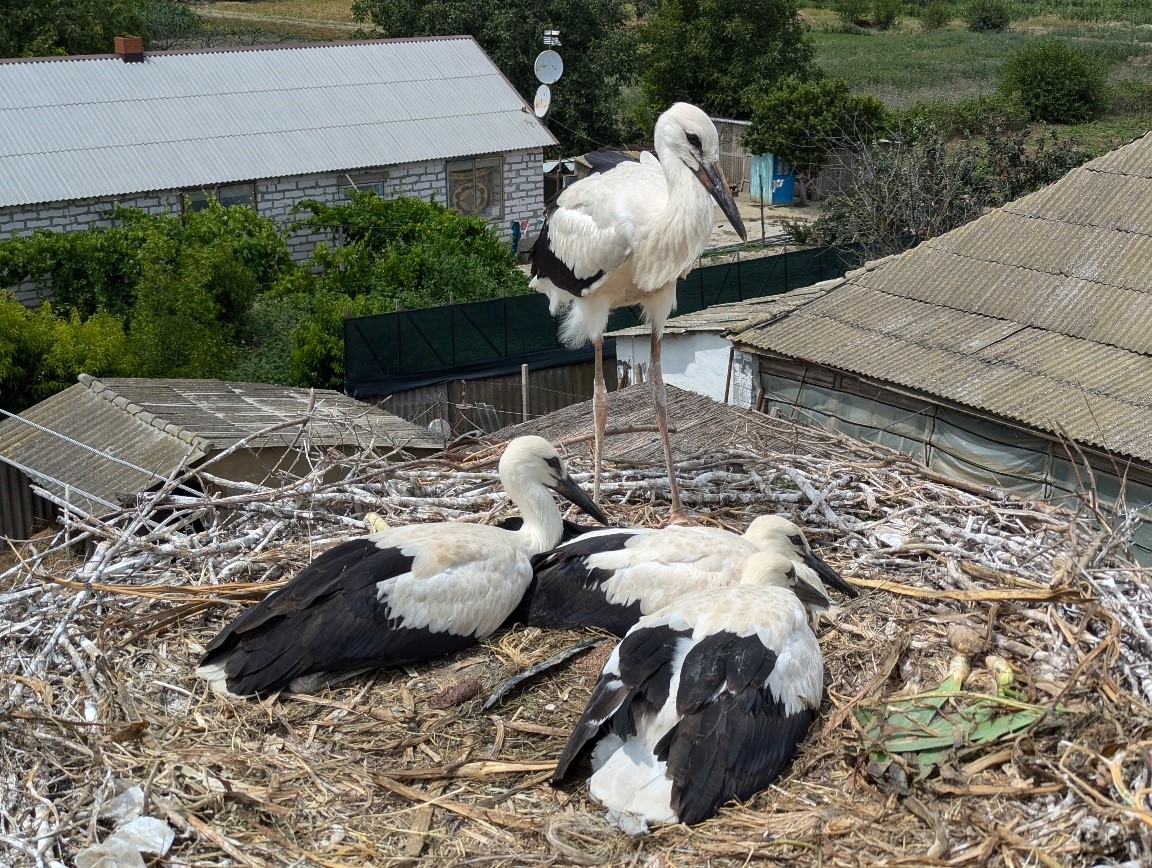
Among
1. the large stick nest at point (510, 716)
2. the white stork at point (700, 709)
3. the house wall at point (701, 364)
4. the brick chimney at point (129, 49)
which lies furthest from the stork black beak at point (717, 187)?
the brick chimney at point (129, 49)

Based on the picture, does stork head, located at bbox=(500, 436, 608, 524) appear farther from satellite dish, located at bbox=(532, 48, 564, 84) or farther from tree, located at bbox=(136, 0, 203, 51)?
tree, located at bbox=(136, 0, 203, 51)

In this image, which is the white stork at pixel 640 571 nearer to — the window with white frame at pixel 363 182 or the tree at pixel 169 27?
the window with white frame at pixel 363 182

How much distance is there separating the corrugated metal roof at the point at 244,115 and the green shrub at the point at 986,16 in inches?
1298

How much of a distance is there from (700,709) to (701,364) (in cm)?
942

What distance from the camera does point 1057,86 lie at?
36062mm

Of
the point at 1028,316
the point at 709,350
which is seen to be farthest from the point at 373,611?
the point at 709,350

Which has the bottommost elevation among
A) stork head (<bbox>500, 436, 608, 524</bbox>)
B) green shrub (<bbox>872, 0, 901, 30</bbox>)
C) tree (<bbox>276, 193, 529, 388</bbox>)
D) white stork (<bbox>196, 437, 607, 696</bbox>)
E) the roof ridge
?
tree (<bbox>276, 193, 529, 388</bbox>)

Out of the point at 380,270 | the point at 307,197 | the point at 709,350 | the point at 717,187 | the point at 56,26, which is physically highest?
the point at 56,26

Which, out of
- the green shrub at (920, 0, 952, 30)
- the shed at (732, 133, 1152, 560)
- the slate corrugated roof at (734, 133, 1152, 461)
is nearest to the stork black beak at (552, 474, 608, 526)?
the shed at (732, 133, 1152, 560)

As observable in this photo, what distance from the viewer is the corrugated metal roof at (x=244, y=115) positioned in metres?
20.8

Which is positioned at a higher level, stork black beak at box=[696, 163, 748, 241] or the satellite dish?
stork black beak at box=[696, 163, 748, 241]

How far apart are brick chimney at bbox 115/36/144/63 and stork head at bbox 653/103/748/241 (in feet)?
61.6

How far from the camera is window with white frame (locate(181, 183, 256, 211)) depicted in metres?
21.5

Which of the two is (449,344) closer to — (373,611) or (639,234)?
(639,234)
